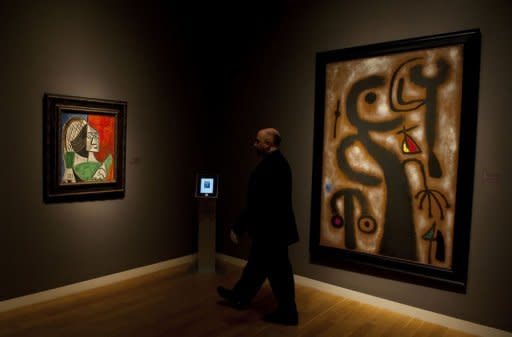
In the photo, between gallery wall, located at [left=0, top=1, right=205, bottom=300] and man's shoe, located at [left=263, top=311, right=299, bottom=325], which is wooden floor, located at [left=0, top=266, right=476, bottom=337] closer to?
man's shoe, located at [left=263, top=311, right=299, bottom=325]

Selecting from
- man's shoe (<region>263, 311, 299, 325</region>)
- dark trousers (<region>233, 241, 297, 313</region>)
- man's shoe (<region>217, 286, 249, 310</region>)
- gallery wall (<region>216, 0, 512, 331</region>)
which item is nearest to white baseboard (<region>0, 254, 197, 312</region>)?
gallery wall (<region>216, 0, 512, 331</region>)

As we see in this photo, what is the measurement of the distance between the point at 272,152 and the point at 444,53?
5.24 ft

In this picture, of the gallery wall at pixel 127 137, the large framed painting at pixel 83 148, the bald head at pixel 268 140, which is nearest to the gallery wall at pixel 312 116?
the gallery wall at pixel 127 137

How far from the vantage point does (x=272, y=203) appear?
3.22 metres

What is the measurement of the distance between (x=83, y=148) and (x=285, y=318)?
7.81 ft

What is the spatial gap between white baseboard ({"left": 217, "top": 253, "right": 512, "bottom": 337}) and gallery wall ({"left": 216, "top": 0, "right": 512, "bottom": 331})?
4cm

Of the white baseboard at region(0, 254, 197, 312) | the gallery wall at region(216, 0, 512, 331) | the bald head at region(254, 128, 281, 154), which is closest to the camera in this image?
the gallery wall at region(216, 0, 512, 331)

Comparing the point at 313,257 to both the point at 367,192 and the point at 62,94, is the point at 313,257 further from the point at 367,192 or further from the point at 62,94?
the point at 62,94

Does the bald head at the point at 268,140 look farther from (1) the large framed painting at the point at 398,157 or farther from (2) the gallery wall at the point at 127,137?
(2) the gallery wall at the point at 127,137

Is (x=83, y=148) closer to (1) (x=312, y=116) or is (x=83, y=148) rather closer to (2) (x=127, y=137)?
(2) (x=127, y=137)

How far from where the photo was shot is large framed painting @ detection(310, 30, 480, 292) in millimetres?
3225

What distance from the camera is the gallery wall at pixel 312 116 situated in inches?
121

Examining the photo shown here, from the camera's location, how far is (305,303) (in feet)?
12.2

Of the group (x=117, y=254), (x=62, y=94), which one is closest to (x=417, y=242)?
(x=117, y=254)
